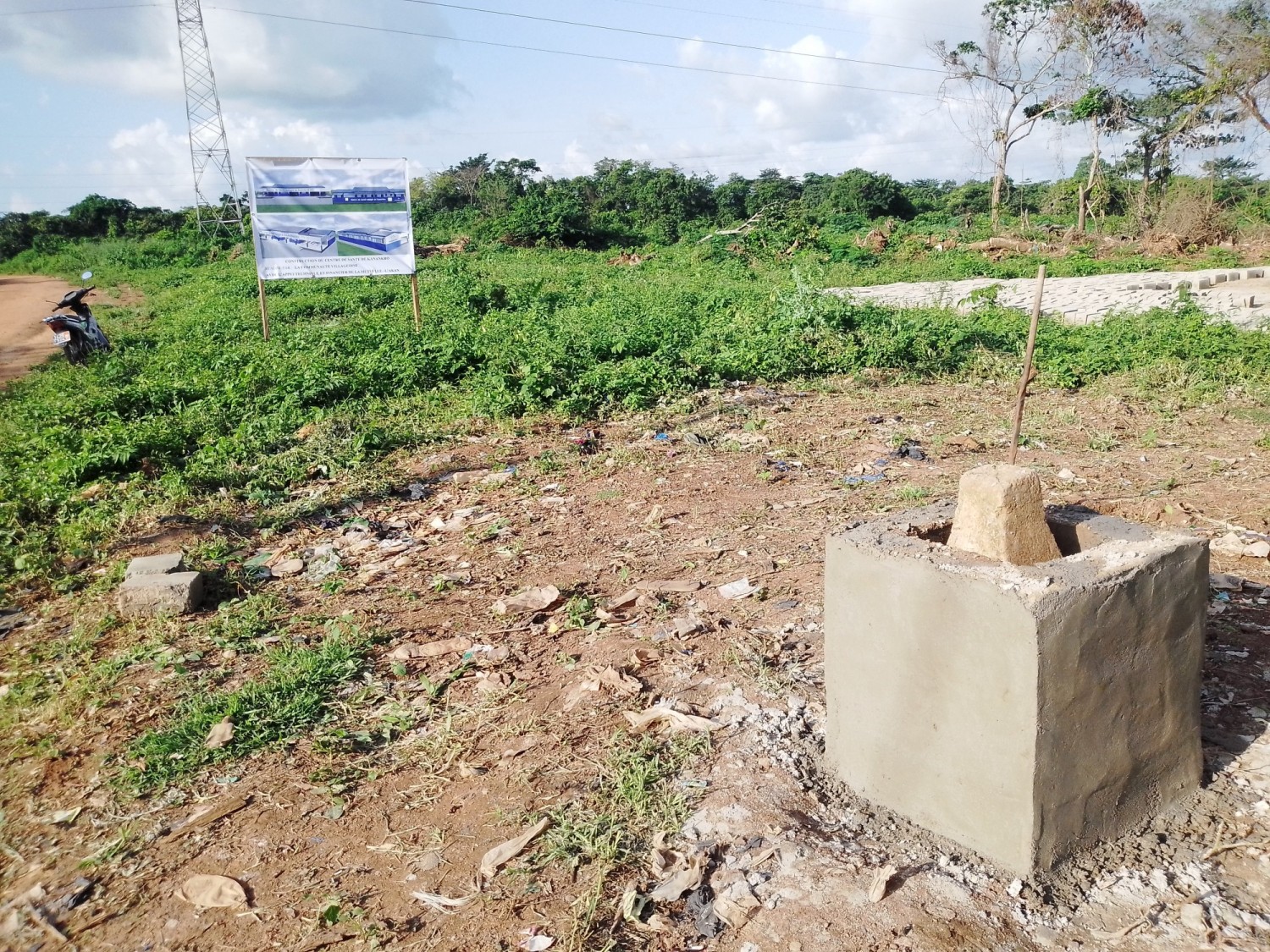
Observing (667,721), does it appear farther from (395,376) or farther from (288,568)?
(395,376)

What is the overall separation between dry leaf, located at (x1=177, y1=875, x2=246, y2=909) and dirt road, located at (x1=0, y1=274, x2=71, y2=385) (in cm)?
998

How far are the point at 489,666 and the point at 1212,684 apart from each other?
2465mm

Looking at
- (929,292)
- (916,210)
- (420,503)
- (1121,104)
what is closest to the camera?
(420,503)

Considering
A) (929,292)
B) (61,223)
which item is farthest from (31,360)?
(61,223)

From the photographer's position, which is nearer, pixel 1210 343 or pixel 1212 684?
pixel 1212 684

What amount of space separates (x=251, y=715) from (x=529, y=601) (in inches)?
48.8

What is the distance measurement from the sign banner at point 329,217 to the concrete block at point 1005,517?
28.0 feet

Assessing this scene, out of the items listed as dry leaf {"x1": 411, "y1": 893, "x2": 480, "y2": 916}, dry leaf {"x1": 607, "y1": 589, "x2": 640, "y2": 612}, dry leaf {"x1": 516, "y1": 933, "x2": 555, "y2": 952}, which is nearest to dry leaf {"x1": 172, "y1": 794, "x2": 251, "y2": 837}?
dry leaf {"x1": 411, "y1": 893, "x2": 480, "y2": 916}

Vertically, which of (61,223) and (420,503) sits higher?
(61,223)

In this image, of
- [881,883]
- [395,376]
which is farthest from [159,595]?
[395,376]

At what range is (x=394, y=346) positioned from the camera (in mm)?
8852

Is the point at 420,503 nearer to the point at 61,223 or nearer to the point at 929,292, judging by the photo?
the point at 929,292

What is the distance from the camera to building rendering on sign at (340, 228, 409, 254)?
10039 millimetres

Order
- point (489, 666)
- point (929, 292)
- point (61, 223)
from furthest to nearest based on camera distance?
point (61, 223) < point (929, 292) < point (489, 666)
